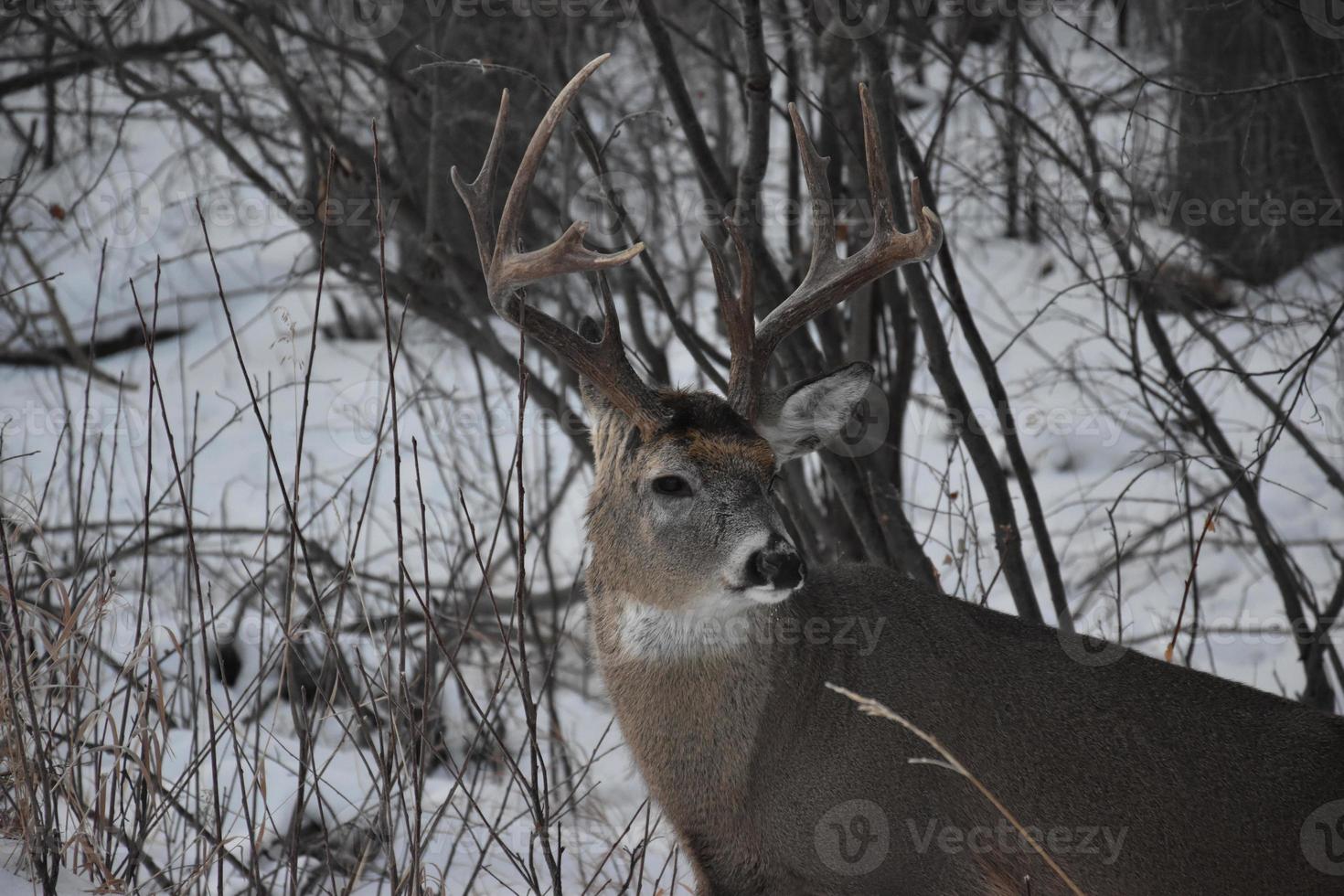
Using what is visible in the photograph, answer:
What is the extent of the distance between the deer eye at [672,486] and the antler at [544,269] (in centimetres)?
17

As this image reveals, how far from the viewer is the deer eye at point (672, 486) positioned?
3.72m

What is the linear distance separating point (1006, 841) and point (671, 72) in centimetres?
305

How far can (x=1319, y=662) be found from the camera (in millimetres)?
5738

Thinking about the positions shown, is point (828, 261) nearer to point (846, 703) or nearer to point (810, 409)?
point (810, 409)

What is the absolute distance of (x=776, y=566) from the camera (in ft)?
11.0

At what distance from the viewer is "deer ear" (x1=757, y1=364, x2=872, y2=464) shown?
13.1 feet

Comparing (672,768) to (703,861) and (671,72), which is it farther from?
(671,72)
